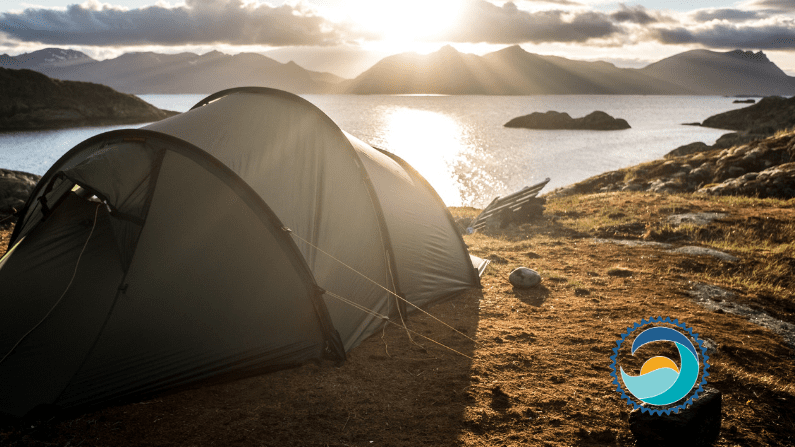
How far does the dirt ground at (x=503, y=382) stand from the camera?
171 inches

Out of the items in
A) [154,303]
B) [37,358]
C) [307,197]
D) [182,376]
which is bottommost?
[182,376]

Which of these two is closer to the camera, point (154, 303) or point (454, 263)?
point (154, 303)

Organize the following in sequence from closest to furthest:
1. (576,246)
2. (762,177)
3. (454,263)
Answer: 1. (454,263)
2. (576,246)
3. (762,177)

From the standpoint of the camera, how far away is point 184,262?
5.32 metres

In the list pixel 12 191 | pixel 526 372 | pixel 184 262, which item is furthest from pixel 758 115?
pixel 12 191

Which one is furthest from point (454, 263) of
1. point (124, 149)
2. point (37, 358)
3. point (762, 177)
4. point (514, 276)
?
point (762, 177)

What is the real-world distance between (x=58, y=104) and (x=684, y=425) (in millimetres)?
95846

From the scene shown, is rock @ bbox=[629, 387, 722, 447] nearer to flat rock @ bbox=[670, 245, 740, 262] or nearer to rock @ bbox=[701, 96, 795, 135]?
flat rock @ bbox=[670, 245, 740, 262]

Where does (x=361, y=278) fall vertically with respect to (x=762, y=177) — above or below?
below

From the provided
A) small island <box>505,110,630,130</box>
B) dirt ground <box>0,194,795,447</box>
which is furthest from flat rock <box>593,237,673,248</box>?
small island <box>505,110,630,130</box>

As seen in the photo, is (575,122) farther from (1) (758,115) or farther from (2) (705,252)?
(2) (705,252)

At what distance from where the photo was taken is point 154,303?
5.14 m

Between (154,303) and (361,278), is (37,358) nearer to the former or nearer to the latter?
(154,303)

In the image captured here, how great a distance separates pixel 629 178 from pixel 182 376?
23493mm
